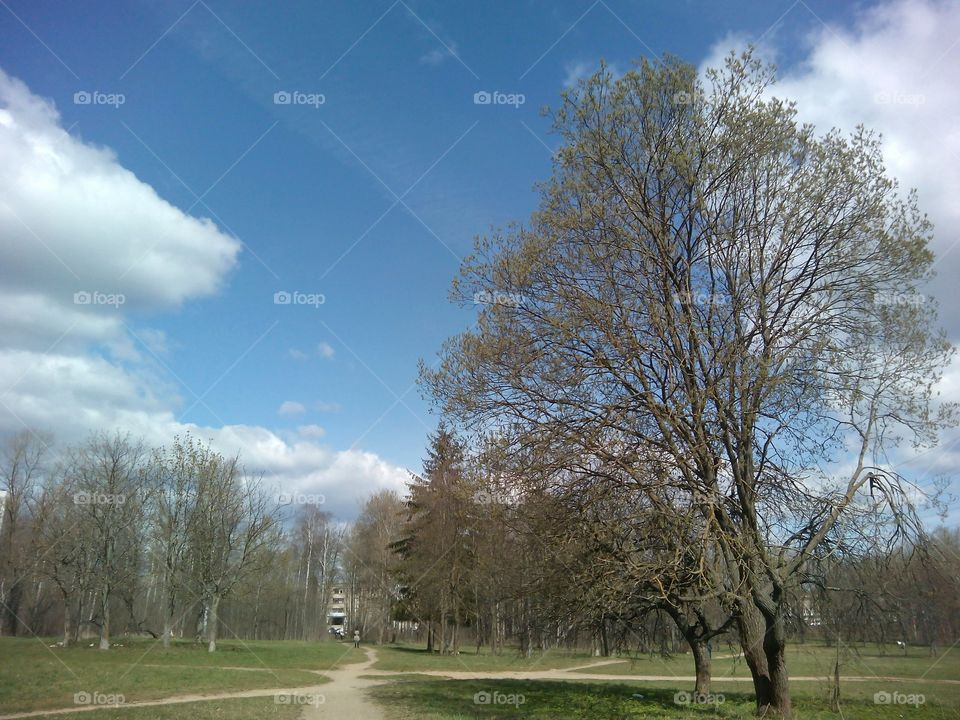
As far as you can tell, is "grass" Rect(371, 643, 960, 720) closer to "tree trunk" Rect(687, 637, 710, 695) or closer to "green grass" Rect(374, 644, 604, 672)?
"tree trunk" Rect(687, 637, 710, 695)

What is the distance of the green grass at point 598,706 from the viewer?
14.0m

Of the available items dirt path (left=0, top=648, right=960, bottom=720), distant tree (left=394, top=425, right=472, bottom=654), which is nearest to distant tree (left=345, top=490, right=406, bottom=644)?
distant tree (left=394, top=425, right=472, bottom=654)

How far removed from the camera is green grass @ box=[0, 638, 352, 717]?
59.8ft

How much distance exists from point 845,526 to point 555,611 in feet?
21.1

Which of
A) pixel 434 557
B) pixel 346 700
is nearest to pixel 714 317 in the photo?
pixel 346 700

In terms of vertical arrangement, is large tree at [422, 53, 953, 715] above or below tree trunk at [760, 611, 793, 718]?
above

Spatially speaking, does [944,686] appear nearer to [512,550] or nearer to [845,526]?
[845,526]

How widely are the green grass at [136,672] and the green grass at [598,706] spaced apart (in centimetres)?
622

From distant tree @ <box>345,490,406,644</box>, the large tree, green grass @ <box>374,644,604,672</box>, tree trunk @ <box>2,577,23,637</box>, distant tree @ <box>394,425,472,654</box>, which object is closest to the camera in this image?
the large tree

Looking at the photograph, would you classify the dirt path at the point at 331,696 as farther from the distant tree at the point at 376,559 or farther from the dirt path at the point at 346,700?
the distant tree at the point at 376,559

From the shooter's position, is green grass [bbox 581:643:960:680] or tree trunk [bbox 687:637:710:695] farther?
tree trunk [bbox 687:637:710:695]

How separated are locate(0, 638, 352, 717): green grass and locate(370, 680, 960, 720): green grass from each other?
245 inches

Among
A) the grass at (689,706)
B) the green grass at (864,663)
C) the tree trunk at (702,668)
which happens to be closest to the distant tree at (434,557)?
the green grass at (864,663)

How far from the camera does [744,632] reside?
13406 millimetres
